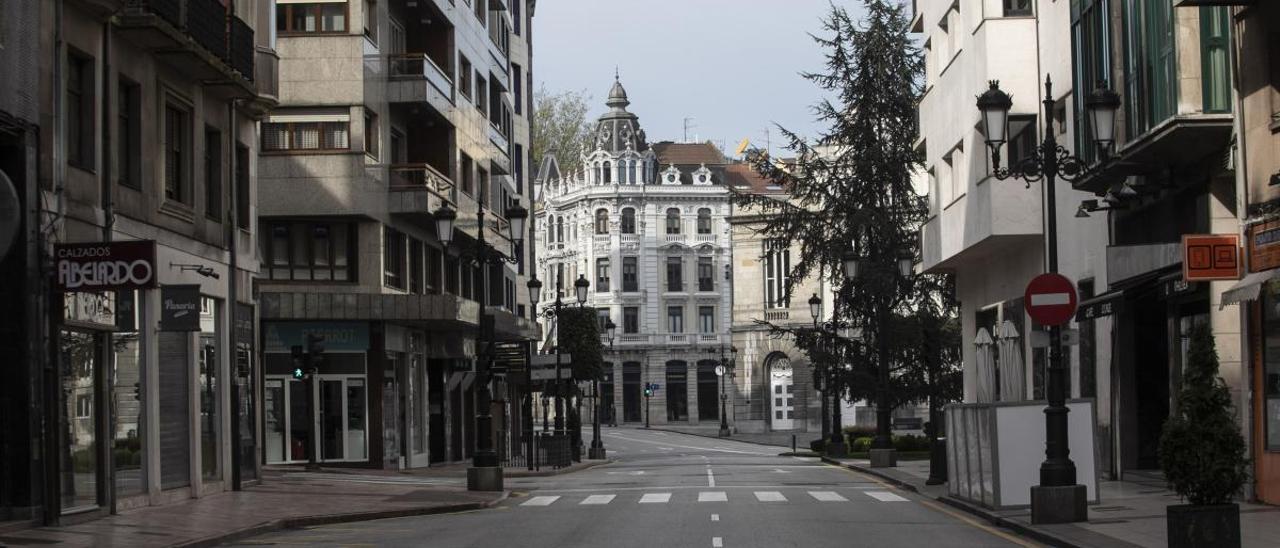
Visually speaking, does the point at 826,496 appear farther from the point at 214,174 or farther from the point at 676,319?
the point at 676,319

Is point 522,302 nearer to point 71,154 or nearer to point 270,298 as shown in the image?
point 270,298

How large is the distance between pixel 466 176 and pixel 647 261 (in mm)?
74299

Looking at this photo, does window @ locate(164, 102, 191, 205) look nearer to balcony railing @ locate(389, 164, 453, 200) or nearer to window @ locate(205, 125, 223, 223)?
window @ locate(205, 125, 223, 223)

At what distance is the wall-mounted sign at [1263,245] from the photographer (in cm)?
2078

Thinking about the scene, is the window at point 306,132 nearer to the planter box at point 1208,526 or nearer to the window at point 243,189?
the window at point 243,189

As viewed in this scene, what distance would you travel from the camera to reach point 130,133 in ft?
87.9

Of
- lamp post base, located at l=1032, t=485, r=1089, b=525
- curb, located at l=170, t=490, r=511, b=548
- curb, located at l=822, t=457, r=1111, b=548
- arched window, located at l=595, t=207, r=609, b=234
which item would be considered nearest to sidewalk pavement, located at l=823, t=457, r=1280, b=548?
curb, located at l=822, t=457, r=1111, b=548

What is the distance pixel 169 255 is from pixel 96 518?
586 cm

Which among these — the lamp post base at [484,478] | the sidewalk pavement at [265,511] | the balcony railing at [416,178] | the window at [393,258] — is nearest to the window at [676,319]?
the balcony railing at [416,178]

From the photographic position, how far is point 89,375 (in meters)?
24.3

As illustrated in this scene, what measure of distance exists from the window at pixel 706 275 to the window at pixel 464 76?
7524 centimetres

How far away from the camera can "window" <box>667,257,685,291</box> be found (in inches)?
5084

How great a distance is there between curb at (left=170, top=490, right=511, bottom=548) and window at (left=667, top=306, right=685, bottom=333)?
A: 98.5 metres

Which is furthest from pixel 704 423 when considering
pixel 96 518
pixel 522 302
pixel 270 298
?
pixel 96 518
